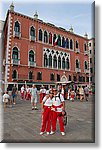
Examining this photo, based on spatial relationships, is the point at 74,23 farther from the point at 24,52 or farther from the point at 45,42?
the point at 24,52

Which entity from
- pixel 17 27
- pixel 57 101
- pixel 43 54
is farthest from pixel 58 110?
pixel 17 27

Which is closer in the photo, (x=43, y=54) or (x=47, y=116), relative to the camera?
(x=47, y=116)

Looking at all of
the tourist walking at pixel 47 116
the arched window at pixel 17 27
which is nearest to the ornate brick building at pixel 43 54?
the arched window at pixel 17 27

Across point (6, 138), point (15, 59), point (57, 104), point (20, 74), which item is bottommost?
point (6, 138)

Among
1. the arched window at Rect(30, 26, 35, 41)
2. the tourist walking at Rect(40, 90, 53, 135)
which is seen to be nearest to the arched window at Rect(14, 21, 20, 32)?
the arched window at Rect(30, 26, 35, 41)

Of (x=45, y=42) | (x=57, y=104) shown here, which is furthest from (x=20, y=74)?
(x=57, y=104)

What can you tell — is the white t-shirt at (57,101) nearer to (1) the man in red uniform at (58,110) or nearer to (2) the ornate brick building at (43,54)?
(1) the man in red uniform at (58,110)

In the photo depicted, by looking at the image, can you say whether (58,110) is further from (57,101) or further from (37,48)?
(37,48)

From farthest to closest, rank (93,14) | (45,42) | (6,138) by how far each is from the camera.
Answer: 1. (45,42)
2. (93,14)
3. (6,138)
